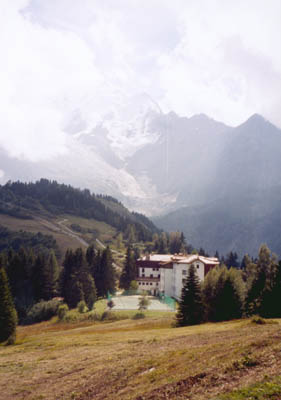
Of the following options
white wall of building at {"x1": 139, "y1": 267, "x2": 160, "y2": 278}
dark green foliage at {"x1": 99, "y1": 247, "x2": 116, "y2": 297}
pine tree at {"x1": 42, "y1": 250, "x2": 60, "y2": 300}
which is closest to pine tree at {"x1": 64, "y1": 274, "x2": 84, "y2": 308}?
pine tree at {"x1": 42, "y1": 250, "x2": 60, "y2": 300}

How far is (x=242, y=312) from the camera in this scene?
63.2 meters

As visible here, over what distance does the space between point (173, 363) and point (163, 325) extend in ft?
128

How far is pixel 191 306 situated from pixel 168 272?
50952 millimetres

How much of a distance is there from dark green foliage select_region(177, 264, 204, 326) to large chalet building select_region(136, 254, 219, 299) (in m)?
36.8

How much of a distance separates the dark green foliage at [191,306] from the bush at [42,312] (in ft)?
154

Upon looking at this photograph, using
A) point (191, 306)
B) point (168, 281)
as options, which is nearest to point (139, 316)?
point (191, 306)

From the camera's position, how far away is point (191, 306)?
5825cm

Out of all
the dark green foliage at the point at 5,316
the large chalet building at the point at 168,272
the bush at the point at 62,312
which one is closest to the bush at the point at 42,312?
the bush at the point at 62,312

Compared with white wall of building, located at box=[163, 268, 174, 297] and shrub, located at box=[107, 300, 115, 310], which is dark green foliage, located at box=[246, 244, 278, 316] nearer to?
shrub, located at box=[107, 300, 115, 310]

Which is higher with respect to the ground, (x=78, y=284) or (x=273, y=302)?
(x=273, y=302)

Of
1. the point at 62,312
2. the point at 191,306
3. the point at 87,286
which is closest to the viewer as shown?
the point at 191,306

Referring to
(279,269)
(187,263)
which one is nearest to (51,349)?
(279,269)

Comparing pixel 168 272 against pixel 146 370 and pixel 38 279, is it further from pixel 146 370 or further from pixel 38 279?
pixel 146 370

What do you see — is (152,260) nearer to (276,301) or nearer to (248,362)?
(276,301)
